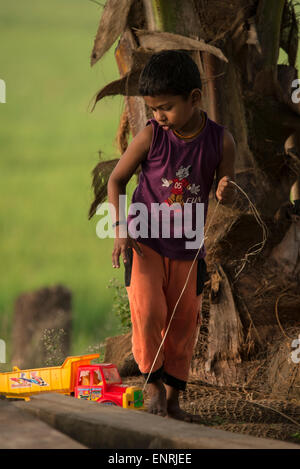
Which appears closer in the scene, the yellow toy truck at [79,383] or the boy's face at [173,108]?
the boy's face at [173,108]

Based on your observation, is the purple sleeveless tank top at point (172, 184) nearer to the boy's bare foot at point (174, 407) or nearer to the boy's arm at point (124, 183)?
the boy's arm at point (124, 183)

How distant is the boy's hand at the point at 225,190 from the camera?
342 cm

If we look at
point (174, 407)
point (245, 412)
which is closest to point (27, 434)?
point (174, 407)

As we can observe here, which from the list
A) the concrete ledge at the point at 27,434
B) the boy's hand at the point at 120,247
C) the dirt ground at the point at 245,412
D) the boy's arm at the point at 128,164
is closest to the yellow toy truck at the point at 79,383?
the dirt ground at the point at 245,412

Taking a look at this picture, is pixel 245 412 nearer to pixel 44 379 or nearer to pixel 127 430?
pixel 44 379

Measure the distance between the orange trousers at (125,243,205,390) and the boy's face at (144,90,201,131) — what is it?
23.7 inches

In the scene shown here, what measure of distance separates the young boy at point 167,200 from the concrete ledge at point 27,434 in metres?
1.03

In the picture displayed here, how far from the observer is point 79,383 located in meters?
4.35

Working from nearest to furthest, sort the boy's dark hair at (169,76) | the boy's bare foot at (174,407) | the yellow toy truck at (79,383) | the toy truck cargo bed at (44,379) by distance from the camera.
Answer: the boy's dark hair at (169,76)
the boy's bare foot at (174,407)
the yellow toy truck at (79,383)
the toy truck cargo bed at (44,379)

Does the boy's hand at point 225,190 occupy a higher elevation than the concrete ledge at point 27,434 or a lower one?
higher

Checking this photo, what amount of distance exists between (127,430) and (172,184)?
4.67ft

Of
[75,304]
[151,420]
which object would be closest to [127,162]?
[151,420]

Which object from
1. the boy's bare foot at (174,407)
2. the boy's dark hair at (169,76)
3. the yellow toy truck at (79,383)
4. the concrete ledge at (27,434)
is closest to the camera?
the concrete ledge at (27,434)
